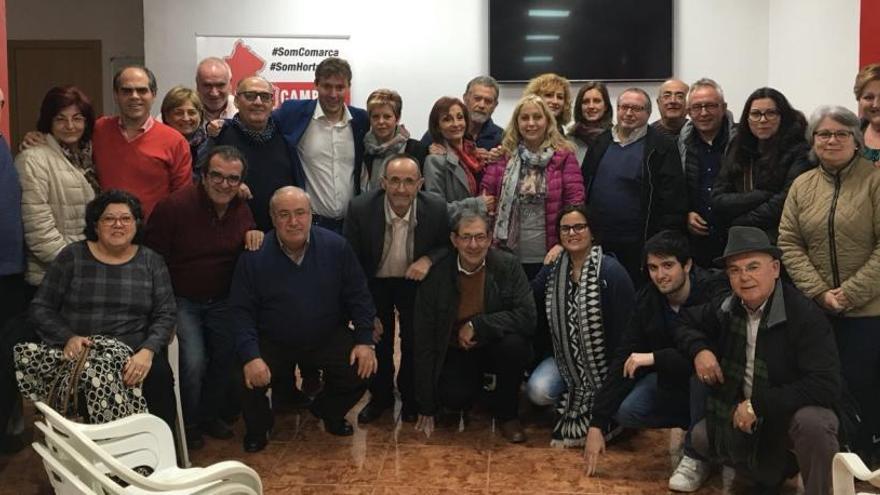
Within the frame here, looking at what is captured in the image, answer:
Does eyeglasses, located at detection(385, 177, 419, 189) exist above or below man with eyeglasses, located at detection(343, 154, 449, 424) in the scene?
above

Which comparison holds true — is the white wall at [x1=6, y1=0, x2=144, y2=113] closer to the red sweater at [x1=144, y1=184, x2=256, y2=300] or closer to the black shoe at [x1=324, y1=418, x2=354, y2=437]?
the red sweater at [x1=144, y1=184, x2=256, y2=300]

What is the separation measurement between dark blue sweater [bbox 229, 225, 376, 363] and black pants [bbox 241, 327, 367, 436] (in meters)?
0.04

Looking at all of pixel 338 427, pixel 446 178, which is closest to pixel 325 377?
pixel 338 427

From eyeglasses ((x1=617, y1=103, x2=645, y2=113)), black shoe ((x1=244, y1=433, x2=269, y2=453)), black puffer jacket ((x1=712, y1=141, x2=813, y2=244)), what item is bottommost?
black shoe ((x1=244, y1=433, x2=269, y2=453))

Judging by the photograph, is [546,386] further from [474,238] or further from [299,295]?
[299,295]

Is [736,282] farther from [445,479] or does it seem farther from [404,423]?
[404,423]

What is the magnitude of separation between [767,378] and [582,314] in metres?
0.90

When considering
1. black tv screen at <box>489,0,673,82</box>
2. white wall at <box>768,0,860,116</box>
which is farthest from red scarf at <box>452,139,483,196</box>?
black tv screen at <box>489,0,673,82</box>

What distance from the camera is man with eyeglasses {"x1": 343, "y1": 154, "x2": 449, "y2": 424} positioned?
377 centimetres

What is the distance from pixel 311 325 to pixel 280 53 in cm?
377

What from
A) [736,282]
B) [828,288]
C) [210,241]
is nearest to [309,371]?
[210,241]

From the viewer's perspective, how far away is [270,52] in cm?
686

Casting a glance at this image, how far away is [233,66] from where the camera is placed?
6852mm

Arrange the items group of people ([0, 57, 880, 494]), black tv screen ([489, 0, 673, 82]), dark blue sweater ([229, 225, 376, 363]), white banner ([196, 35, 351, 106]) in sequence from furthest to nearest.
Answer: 1. white banner ([196, 35, 351, 106])
2. black tv screen ([489, 0, 673, 82])
3. dark blue sweater ([229, 225, 376, 363])
4. group of people ([0, 57, 880, 494])
